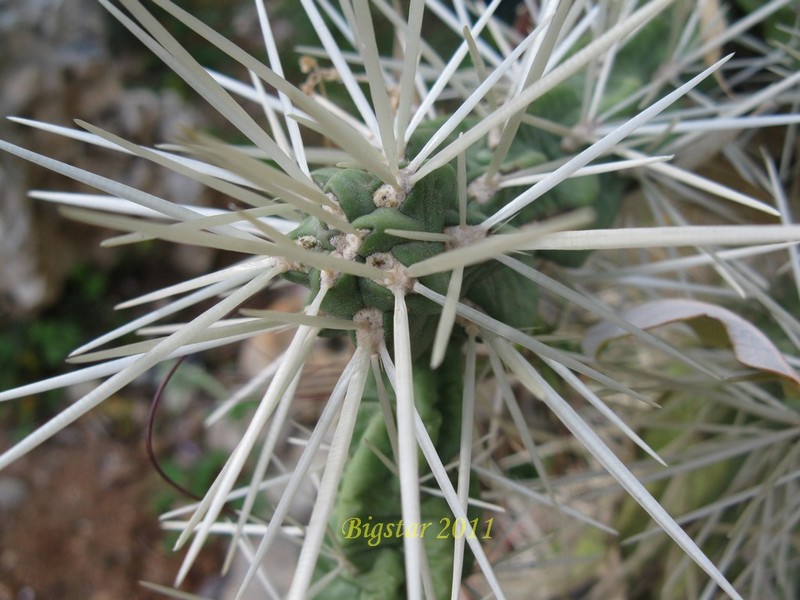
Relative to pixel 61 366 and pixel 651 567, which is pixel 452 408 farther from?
pixel 61 366

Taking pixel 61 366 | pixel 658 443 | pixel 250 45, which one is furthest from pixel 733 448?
pixel 250 45

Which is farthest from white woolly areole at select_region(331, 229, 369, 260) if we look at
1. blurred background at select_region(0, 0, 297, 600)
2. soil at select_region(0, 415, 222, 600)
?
soil at select_region(0, 415, 222, 600)

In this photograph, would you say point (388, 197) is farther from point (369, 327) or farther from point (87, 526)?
point (87, 526)

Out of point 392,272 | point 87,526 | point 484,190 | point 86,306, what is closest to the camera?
point 392,272

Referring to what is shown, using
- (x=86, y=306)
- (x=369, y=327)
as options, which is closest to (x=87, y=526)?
(x=86, y=306)

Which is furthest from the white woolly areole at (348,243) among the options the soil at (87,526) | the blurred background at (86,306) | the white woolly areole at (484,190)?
the soil at (87,526)

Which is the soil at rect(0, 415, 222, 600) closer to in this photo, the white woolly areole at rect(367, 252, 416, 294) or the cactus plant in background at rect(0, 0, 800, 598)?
the cactus plant in background at rect(0, 0, 800, 598)

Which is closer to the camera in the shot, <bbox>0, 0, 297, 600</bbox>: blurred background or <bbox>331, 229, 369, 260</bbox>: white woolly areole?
<bbox>331, 229, 369, 260</bbox>: white woolly areole

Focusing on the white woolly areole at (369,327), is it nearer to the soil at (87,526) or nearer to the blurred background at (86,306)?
the blurred background at (86,306)
